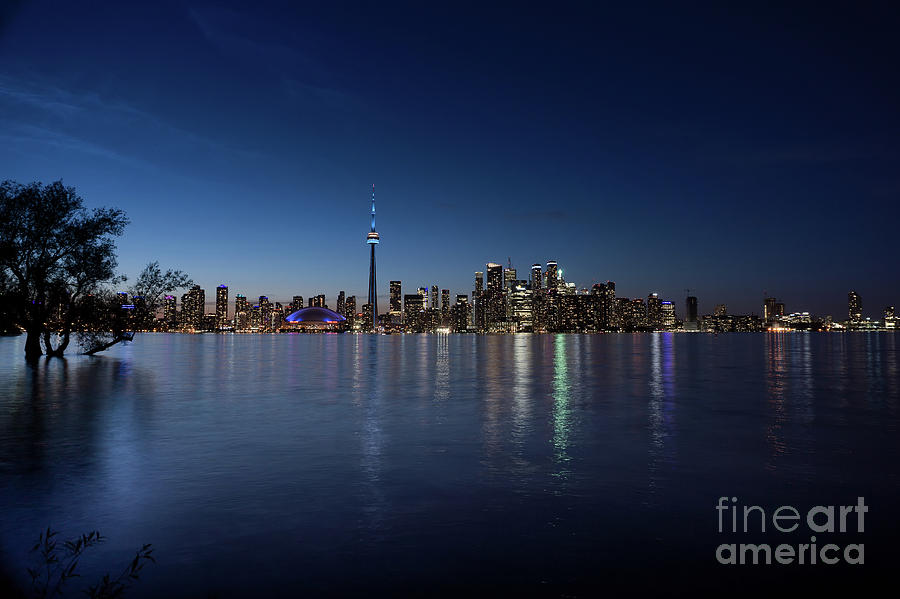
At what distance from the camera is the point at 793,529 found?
11.2 metres

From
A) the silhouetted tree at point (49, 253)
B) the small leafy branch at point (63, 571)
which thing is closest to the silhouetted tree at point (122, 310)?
the silhouetted tree at point (49, 253)

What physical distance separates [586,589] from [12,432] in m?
21.5

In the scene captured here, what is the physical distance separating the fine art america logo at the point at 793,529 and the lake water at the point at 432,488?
25 cm

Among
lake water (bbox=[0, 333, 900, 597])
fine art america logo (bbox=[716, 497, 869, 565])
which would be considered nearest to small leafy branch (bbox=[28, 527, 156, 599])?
lake water (bbox=[0, 333, 900, 597])

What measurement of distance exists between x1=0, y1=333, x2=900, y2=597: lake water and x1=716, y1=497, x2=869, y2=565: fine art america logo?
0.25 meters

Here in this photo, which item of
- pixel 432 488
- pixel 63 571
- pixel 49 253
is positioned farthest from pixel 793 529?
pixel 49 253

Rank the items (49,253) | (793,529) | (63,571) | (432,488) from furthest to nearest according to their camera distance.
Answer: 1. (49,253)
2. (432,488)
3. (793,529)
4. (63,571)

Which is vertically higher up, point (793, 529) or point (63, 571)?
point (63, 571)

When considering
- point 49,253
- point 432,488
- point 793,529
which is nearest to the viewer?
point 793,529

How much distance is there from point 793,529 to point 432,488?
737 cm

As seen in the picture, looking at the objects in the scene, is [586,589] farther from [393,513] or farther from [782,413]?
[782,413]

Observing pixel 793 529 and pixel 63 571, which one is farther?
pixel 793 529

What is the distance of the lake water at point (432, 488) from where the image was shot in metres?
9.19

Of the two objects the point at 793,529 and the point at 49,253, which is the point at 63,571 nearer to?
the point at 793,529
